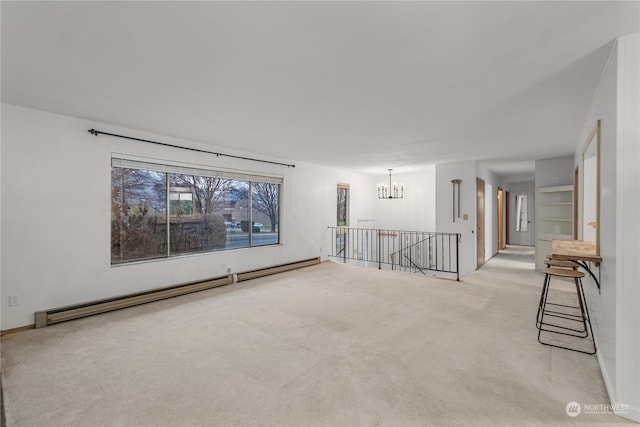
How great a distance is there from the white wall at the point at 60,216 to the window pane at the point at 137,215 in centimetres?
14

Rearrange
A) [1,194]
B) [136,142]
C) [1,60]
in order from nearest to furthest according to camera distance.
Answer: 1. [1,60]
2. [1,194]
3. [136,142]

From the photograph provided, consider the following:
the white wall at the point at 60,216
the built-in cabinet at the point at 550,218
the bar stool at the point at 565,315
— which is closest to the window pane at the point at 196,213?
the white wall at the point at 60,216

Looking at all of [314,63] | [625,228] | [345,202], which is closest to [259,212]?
[345,202]

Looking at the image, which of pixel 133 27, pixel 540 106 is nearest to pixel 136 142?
pixel 133 27

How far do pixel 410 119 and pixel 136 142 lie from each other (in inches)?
147

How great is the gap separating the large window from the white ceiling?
2.74ft

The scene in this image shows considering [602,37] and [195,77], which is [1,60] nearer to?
[195,77]

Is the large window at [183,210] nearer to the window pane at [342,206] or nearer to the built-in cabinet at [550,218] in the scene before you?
the window pane at [342,206]

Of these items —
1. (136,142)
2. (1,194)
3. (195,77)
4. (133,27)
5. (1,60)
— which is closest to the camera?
(133,27)

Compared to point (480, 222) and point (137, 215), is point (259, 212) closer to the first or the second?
point (137, 215)

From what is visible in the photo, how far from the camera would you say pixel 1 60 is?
2.25 metres

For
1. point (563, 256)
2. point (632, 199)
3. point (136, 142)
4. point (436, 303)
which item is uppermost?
point (136, 142)

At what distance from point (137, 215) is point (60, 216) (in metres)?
0.87

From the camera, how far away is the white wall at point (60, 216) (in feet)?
10.5
